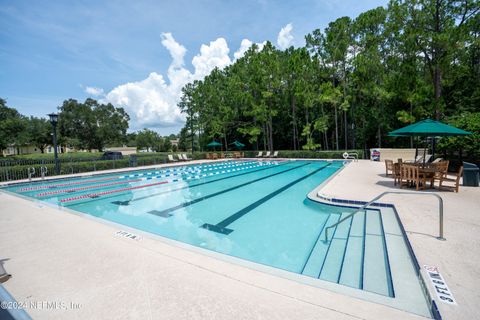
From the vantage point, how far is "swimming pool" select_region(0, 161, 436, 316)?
2.84 m

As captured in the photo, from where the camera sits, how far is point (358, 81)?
65.4ft

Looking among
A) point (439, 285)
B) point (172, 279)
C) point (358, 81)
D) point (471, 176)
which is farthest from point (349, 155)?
point (172, 279)

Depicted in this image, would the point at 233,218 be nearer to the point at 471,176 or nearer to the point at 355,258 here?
the point at 355,258

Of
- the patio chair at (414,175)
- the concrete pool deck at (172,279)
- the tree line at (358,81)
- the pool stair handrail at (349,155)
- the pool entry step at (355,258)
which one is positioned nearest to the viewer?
the concrete pool deck at (172,279)

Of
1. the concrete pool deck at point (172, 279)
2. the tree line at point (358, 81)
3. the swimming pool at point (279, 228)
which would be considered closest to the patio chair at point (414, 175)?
the concrete pool deck at point (172, 279)

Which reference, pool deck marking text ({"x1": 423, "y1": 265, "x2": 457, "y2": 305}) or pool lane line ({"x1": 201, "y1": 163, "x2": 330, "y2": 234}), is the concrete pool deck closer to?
pool deck marking text ({"x1": 423, "y1": 265, "x2": 457, "y2": 305})

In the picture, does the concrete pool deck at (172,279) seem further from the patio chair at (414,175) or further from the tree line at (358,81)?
the tree line at (358,81)

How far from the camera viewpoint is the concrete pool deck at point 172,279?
2.05 m

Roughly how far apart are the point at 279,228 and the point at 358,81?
65.5 feet

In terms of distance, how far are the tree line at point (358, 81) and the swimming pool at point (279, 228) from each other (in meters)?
11.7

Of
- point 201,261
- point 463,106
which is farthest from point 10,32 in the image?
point 463,106

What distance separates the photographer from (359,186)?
7.60m

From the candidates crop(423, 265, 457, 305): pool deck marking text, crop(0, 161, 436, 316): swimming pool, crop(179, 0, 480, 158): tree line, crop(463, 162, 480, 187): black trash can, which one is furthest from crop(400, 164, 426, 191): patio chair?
crop(179, 0, 480, 158): tree line

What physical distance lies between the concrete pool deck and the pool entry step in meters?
0.52
